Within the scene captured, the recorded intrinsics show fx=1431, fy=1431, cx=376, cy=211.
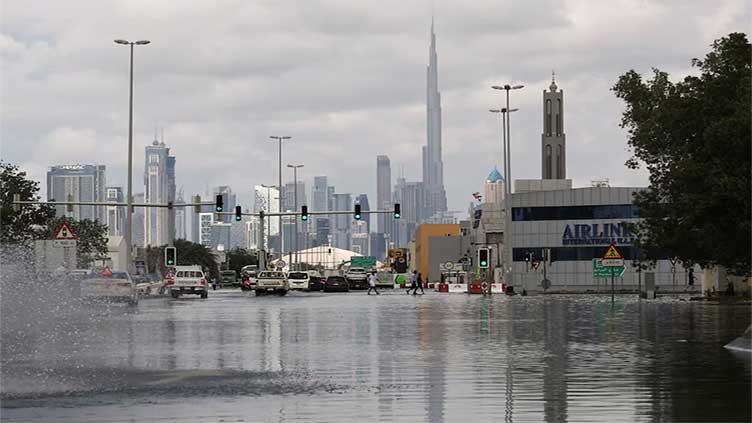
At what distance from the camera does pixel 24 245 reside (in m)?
78.6

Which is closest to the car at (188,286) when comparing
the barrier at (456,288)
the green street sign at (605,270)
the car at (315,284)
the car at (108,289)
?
the car at (108,289)

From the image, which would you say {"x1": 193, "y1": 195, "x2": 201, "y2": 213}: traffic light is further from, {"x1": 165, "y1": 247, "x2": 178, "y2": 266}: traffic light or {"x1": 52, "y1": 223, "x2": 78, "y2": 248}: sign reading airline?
{"x1": 52, "y1": 223, "x2": 78, "y2": 248}: sign reading airline

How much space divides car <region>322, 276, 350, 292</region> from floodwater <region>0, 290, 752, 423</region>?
6962 centimetres

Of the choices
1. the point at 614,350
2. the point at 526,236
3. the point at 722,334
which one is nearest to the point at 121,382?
the point at 614,350

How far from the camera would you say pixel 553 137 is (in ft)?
559

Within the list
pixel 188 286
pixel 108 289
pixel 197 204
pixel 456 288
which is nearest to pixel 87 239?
pixel 456 288

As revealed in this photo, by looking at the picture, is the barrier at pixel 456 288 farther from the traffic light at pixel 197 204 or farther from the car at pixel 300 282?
the traffic light at pixel 197 204

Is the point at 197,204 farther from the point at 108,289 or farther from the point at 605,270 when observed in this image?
the point at 605,270

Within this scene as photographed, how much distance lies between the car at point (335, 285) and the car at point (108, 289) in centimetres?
4834

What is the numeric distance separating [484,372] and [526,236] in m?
122

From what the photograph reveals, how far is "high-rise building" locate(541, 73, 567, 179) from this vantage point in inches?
6673

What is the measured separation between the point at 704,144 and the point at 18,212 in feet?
161

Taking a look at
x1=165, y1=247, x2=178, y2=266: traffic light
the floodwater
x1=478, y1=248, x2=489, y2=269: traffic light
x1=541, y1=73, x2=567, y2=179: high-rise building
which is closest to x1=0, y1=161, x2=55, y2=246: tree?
x1=165, y1=247, x2=178, y2=266: traffic light

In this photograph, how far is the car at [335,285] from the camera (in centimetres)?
10700
